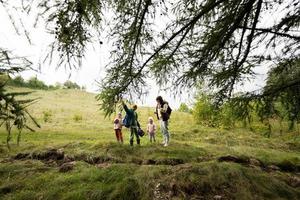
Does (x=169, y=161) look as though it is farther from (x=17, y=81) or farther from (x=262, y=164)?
(x=17, y=81)

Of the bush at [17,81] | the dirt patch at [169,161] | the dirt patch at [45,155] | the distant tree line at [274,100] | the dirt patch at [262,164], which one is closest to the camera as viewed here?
the bush at [17,81]

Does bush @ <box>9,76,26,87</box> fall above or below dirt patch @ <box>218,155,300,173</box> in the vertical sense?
above

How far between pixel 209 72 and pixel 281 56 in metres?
1.28

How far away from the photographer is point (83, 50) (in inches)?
157

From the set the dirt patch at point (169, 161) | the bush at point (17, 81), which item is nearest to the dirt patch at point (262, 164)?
the dirt patch at point (169, 161)

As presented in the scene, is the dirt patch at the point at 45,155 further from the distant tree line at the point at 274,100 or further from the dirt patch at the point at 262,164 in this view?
the distant tree line at the point at 274,100

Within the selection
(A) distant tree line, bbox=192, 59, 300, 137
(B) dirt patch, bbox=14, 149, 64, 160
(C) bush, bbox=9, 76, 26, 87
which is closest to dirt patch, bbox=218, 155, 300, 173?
(A) distant tree line, bbox=192, 59, 300, 137

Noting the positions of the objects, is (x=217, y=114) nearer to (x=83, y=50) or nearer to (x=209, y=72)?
(x=209, y=72)

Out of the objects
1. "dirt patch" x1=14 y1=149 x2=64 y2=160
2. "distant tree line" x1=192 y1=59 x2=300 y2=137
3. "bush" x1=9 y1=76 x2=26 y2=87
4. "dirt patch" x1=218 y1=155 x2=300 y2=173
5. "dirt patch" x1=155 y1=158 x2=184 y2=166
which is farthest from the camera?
"dirt patch" x1=14 y1=149 x2=64 y2=160

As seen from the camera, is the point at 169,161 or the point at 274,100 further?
the point at 169,161

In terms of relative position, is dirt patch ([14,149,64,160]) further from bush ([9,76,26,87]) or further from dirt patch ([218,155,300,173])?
bush ([9,76,26,87])

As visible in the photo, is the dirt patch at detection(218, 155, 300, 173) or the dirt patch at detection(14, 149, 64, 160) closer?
the dirt patch at detection(218, 155, 300, 173)

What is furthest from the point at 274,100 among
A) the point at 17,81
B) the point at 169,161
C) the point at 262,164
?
the point at 17,81

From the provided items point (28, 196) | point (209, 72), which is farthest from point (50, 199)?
point (209, 72)
